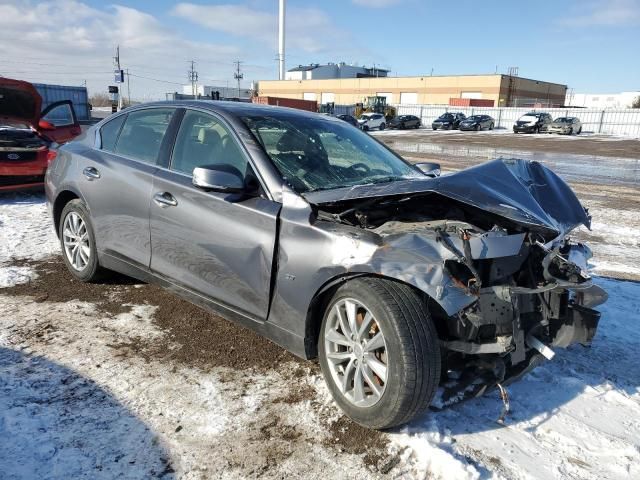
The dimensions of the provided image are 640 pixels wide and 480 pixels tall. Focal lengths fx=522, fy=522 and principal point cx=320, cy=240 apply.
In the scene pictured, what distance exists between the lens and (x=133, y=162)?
13.3 feet

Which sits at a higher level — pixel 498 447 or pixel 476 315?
pixel 476 315

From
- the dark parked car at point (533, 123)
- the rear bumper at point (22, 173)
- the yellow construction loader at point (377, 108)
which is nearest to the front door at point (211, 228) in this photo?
the rear bumper at point (22, 173)

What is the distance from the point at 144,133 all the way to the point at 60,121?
638 centimetres

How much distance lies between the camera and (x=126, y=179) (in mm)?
4000

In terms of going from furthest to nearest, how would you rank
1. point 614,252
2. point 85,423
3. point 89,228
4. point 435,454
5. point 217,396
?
point 614,252 → point 89,228 → point 217,396 → point 85,423 → point 435,454

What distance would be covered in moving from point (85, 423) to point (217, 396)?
0.70 m

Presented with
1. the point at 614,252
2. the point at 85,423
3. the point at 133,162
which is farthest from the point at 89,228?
the point at 614,252

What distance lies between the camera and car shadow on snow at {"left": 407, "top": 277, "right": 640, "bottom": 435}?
2.83 meters

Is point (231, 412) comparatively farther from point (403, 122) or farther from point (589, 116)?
point (589, 116)

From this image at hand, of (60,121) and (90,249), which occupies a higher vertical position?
(60,121)

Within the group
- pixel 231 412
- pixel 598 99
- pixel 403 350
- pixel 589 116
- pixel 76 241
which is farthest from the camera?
pixel 598 99

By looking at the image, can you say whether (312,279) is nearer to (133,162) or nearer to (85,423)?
(85,423)

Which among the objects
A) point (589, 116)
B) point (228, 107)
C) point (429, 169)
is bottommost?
point (429, 169)

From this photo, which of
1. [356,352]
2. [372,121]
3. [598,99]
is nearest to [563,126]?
[372,121]
